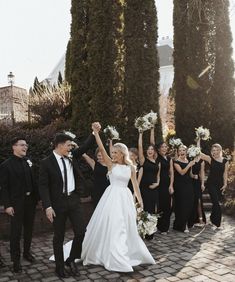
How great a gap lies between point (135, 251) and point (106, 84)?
19.4 feet

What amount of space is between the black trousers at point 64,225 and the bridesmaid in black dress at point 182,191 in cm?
318

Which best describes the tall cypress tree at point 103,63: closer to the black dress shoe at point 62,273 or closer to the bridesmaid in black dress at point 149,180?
the bridesmaid in black dress at point 149,180

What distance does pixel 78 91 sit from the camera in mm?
11086

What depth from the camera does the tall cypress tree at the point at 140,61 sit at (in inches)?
435

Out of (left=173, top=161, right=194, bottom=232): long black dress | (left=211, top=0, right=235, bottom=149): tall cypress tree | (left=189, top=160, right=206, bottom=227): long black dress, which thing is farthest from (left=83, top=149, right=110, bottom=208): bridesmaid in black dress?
(left=211, top=0, right=235, bottom=149): tall cypress tree

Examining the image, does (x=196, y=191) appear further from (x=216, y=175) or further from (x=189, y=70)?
(x=189, y=70)

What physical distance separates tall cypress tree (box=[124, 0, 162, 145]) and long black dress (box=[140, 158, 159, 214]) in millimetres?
3282

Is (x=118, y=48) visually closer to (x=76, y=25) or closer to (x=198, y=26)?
(x=76, y=25)

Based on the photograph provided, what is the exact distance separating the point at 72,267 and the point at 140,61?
7.24 metres

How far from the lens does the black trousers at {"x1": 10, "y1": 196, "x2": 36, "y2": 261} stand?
5.55 metres

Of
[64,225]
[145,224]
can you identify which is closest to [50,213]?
[64,225]

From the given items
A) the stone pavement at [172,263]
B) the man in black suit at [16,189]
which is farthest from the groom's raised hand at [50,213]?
the stone pavement at [172,263]

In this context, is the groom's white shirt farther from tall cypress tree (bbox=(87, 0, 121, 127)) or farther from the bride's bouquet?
tall cypress tree (bbox=(87, 0, 121, 127))

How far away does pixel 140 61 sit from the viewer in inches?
441
